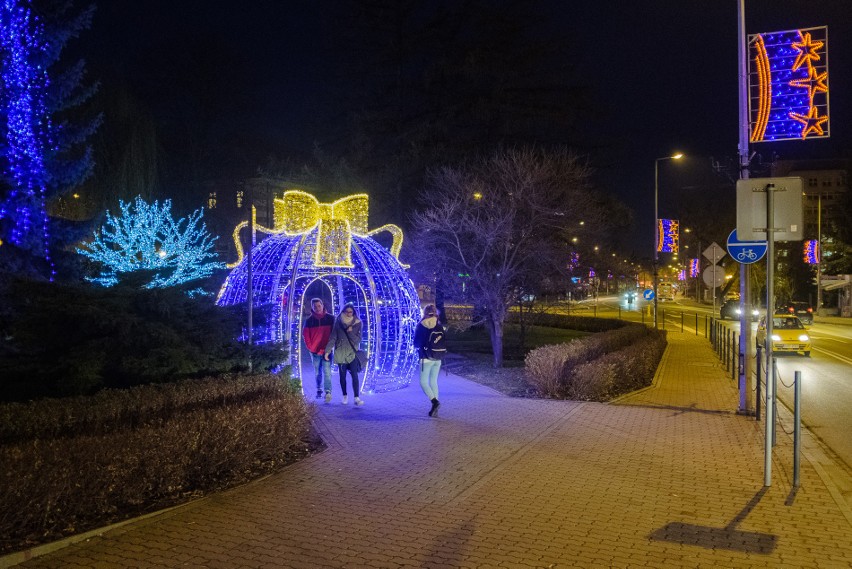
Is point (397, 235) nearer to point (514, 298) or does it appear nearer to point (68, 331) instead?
point (514, 298)

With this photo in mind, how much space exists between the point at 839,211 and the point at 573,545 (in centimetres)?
6310

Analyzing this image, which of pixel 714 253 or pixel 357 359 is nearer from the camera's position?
pixel 357 359

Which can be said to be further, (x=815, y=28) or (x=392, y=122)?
(x=392, y=122)

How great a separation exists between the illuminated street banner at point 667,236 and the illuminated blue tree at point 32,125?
22845mm

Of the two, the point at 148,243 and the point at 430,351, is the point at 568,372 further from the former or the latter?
the point at 148,243

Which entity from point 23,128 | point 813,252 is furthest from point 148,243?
point 813,252

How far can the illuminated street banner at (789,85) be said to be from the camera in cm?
1121

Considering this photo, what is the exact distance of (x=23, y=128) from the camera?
1157 centimetres

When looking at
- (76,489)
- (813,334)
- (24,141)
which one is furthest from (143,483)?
(813,334)

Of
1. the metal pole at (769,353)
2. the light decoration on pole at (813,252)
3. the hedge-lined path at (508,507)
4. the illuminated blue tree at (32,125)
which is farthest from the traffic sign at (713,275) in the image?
the light decoration on pole at (813,252)

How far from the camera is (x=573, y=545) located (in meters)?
4.82

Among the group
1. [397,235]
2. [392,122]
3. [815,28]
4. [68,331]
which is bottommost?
[68,331]

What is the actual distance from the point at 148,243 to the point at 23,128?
11.0 meters

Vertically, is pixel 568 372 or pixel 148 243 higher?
pixel 148 243
